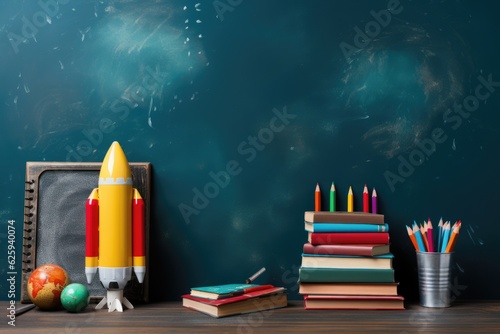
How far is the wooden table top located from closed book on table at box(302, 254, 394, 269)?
11 cm

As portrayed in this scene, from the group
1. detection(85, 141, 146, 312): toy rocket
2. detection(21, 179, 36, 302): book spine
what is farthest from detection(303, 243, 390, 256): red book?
detection(21, 179, 36, 302): book spine

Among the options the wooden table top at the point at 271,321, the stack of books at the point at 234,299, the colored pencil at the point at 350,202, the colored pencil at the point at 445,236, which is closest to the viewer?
the wooden table top at the point at 271,321

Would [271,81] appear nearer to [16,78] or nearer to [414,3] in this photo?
[414,3]

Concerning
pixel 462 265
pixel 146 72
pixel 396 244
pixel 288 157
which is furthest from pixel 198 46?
pixel 462 265

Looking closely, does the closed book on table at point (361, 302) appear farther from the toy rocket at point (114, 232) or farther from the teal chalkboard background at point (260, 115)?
the toy rocket at point (114, 232)

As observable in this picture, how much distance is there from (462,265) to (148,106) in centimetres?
91

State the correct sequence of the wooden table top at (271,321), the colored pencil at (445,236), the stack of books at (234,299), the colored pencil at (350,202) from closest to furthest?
the wooden table top at (271,321) < the stack of books at (234,299) < the colored pencil at (445,236) < the colored pencil at (350,202)

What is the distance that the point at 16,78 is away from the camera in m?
1.64

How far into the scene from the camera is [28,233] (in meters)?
1.58

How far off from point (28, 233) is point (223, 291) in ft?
1.80

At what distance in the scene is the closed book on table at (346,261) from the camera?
1471 millimetres

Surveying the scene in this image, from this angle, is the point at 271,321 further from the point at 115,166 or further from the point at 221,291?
the point at 115,166

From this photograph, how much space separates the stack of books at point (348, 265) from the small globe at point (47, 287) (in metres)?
0.56

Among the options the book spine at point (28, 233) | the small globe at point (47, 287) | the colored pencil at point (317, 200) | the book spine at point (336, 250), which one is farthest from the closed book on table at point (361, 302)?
the book spine at point (28, 233)
